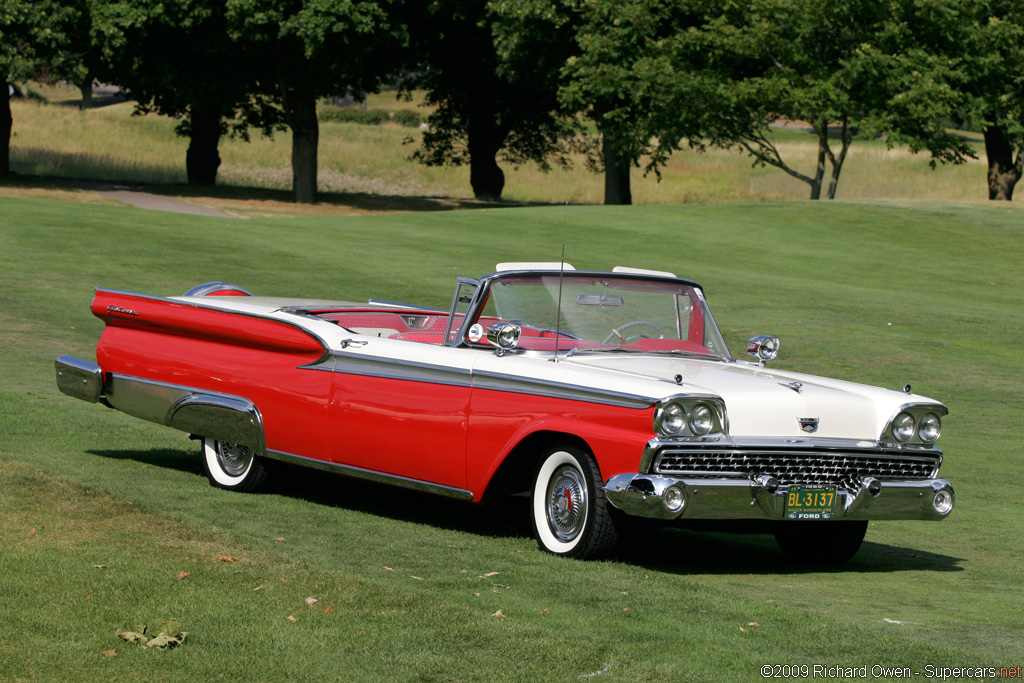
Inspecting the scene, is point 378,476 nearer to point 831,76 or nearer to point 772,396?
point 772,396

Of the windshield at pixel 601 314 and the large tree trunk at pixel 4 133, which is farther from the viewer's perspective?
the large tree trunk at pixel 4 133

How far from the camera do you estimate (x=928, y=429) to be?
273 inches

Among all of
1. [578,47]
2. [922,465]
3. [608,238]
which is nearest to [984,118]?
[578,47]

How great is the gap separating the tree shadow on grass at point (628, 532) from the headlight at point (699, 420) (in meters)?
0.74

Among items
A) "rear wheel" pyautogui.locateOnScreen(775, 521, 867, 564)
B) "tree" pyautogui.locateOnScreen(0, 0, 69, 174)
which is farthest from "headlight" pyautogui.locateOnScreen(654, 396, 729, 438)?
"tree" pyautogui.locateOnScreen(0, 0, 69, 174)

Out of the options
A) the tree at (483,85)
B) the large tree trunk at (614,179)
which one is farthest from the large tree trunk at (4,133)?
the large tree trunk at (614,179)

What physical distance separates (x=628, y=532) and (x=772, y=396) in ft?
3.28

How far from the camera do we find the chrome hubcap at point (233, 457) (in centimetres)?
824

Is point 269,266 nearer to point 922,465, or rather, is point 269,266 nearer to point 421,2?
point 922,465

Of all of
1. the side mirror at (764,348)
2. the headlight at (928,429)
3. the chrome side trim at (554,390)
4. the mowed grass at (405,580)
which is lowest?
the mowed grass at (405,580)

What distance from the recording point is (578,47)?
44.4 metres

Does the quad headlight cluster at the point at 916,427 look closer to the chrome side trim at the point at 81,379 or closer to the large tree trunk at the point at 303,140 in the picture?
the chrome side trim at the point at 81,379

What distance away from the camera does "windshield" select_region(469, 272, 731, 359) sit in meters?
7.46

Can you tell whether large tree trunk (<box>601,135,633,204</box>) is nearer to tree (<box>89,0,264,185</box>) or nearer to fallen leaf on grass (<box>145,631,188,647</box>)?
tree (<box>89,0,264,185</box>)
